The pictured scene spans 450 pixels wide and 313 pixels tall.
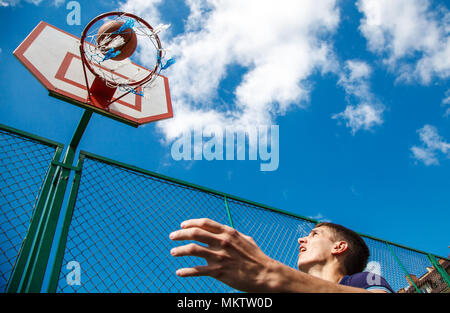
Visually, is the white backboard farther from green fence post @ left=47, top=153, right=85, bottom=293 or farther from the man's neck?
the man's neck

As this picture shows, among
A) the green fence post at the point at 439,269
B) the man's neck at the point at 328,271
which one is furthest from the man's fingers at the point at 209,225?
the green fence post at the point at 439,269

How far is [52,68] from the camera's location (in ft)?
12.1

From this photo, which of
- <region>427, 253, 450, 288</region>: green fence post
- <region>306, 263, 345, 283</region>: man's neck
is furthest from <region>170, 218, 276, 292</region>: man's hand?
<region>427, 253, 450, 288</region>: green fence post

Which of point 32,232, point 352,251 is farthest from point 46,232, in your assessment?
point 352,251

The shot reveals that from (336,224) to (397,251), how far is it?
3554 millimetres

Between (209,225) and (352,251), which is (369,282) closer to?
(352,251)

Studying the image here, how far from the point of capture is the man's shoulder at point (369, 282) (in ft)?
4.71

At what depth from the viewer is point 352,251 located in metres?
2.04

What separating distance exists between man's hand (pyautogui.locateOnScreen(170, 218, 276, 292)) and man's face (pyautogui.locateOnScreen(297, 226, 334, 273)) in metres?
1.27

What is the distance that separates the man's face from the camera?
199 centimetres

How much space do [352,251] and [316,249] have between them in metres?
0.27

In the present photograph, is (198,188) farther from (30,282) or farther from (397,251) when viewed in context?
(397,251)
